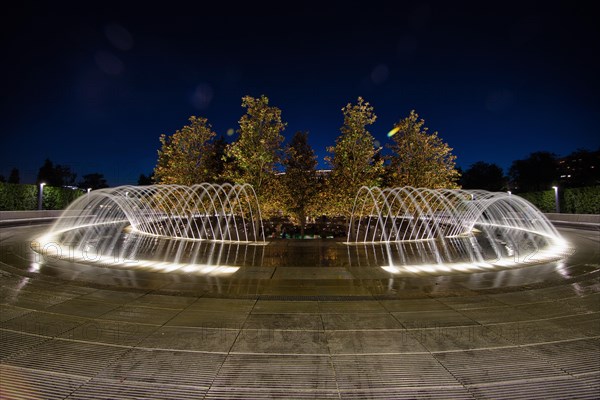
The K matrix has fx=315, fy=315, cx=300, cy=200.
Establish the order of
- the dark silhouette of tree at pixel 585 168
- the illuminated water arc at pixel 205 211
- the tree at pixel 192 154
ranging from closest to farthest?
the illuminated water arc at pixel 205 211, the tree at pixel 192 154, the dark silhouette of tree at pixel 585 168

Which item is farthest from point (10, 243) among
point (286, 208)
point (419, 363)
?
point (419, 363)

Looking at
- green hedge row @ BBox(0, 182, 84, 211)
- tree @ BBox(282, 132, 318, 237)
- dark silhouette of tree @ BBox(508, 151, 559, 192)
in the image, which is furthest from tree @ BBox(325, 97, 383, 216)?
dark silhouette of tree @ BBox(508, 151, 559, 192)

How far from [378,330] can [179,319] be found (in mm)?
3616

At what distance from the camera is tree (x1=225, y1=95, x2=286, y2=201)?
21.8 metres

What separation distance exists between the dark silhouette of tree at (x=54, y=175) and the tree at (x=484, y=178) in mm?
117646

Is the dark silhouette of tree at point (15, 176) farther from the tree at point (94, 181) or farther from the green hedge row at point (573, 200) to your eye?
the green hedge row at point (573, 200)

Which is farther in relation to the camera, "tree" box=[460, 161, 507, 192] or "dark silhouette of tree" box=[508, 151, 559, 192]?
"tree" box=[460, 161, 507, 192]

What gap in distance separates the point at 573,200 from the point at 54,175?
117 metres

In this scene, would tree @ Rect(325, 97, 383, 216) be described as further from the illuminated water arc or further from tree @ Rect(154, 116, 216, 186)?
tree @ Rect(154, 116, 216, 186)

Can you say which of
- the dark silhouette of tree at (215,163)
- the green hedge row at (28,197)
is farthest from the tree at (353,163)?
the green hedge row at (28,197)

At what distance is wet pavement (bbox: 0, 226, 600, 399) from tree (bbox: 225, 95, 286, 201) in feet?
43.6

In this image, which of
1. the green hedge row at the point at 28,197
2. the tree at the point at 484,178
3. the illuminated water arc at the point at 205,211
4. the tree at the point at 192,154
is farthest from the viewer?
the tree at the point at 484,178

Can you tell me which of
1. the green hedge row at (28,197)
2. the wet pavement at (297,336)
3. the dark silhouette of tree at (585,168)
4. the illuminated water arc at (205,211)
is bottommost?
the wet pavement at (297,336)

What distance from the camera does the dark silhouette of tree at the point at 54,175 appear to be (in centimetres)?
Result: 8769
